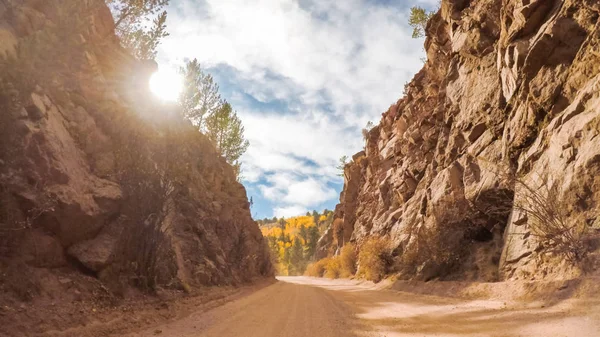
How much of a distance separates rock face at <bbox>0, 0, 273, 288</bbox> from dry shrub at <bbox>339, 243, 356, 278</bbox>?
3021 centimetres

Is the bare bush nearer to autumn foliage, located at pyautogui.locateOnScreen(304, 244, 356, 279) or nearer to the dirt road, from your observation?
the dirt road

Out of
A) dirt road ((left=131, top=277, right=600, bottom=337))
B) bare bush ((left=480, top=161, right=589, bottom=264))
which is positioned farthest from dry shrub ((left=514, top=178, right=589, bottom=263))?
dirt road ((left=131, top=277, right=600, bottom=337))

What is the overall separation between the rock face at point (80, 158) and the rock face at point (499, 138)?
13.4 metres

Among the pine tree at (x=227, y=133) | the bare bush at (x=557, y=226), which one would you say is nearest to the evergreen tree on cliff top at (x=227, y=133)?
the pine tree at (x=227, y=133)

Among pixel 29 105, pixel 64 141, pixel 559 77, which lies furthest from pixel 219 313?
pixel 559 77

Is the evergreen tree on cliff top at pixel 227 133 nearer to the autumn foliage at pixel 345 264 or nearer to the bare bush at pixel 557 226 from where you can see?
the autumn foliage at pixel 345 264

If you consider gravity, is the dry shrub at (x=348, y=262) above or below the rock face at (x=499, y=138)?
below

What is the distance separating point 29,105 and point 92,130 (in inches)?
124

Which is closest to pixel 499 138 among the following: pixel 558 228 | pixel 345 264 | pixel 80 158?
pixel 558 228

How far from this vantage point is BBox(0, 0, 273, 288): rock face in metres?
9.07

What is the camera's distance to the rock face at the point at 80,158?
357 inches

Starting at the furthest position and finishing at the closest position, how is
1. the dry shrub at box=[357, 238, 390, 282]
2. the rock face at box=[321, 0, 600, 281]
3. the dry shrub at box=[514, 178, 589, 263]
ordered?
the dry shrub at box=[357, 238, 390, 282] < the rock face at box=[321, 0, 600, 281] < the dry shrub at box=[514, 178, 589, 263]

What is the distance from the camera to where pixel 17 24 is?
11492mm

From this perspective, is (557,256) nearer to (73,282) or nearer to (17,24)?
(73,282)
